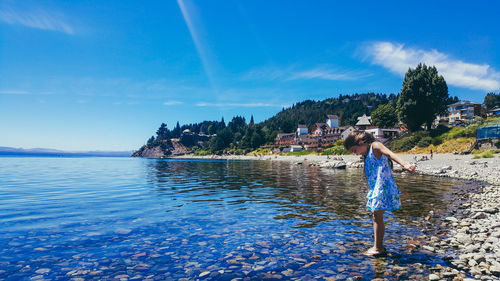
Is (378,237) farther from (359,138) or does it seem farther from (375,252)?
(359,138)

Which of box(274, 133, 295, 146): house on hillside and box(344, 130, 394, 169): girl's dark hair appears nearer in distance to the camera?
box(344, 130, 394, 169): girl's dark hair

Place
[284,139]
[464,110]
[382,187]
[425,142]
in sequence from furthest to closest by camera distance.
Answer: [284,139] → [464,110] → [425,142] → [382,187]

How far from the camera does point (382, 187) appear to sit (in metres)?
6.23

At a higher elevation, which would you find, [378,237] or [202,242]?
[378,237]

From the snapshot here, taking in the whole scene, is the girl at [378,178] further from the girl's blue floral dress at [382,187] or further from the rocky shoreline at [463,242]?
the rocky shoreline at [463,242]

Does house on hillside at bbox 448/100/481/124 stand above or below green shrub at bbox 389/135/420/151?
above

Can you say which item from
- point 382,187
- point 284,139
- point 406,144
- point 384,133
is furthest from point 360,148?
point 284,139

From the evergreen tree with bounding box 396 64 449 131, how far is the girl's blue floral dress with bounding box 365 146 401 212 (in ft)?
Answer: 283

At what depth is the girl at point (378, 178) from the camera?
20.3 ft

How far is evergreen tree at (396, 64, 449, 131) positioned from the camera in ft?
259

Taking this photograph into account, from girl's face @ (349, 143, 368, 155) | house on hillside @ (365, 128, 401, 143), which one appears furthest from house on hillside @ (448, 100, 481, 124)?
girl's face @ (349, 143, 368, 155)

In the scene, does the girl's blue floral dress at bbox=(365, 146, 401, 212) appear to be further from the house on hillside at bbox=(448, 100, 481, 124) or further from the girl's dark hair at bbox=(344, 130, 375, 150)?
the house on hillside at bbox=(448, 100, 481, 124)

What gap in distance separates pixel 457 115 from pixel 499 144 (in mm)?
104319

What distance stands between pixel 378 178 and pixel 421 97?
290 feet
